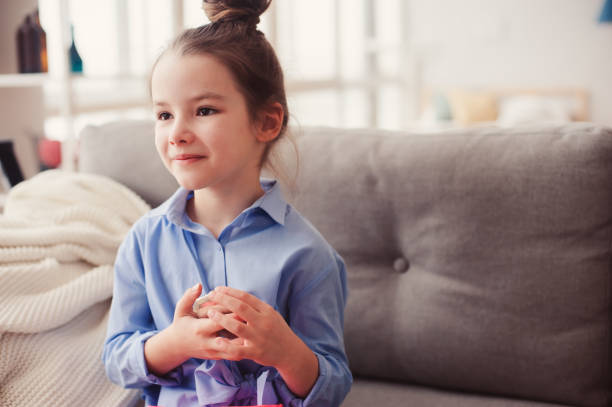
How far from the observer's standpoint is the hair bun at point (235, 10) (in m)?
0.97

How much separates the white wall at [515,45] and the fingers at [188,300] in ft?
14.6

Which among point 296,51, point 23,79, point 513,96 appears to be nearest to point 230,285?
point 23,79

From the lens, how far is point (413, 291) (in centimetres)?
125

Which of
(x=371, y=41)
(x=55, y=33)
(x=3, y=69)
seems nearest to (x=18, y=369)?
(x=55, y=33)

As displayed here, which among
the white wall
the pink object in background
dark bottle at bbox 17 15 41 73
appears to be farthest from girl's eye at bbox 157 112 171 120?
the white wall

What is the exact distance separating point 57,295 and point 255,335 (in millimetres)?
431

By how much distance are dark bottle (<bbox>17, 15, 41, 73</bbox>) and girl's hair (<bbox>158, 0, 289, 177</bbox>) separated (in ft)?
5.16

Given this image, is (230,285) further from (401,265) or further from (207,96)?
(401,265)

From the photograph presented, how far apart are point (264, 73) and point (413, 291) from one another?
1.72 ft

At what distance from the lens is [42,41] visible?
92.9 inches

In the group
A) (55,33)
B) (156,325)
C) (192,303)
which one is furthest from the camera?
(55,33)

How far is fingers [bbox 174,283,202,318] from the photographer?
859 millimetres

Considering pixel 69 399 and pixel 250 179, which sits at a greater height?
pixel 250 179

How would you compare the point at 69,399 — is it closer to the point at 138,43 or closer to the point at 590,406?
the point at 590,406
